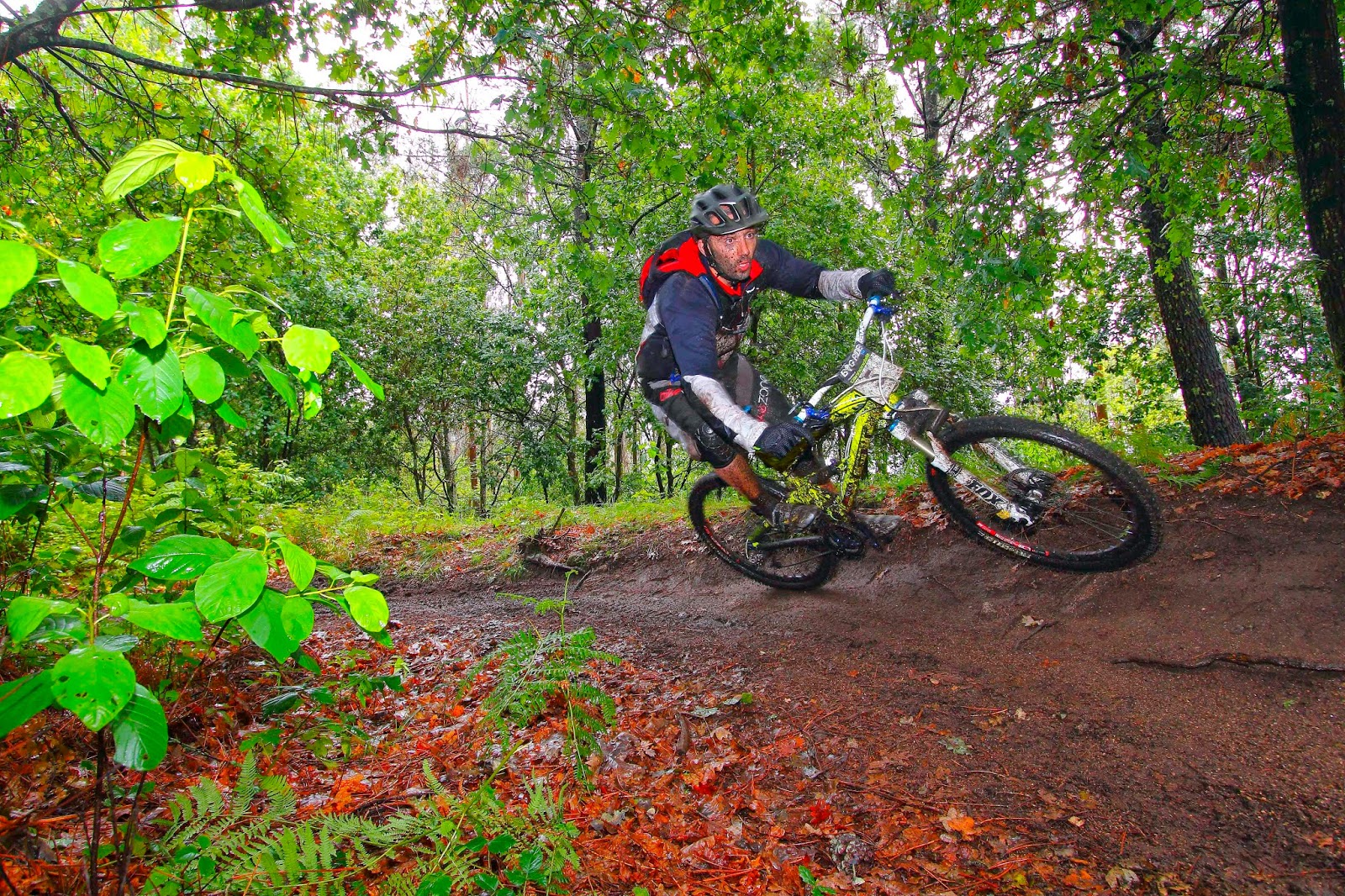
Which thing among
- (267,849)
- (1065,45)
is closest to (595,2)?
(1065,45)

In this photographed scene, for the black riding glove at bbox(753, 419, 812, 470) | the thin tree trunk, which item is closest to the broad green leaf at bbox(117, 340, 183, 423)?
the black riding glove at bbox(753, 419, 812, 470)

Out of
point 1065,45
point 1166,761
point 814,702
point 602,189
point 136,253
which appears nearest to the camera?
point 136,253

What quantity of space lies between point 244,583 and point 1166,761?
9.87 feet

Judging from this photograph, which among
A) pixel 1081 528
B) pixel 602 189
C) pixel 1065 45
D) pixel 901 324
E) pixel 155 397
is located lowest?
A: pixel 1081 528

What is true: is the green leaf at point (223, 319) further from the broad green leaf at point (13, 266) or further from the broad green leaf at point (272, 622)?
the broad green leaf at point (272, 622)

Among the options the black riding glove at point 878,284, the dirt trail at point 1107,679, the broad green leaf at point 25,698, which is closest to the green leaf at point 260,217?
the broad green leaf at point 25,698

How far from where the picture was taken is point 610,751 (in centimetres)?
281

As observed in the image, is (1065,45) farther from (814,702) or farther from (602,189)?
(602,189)

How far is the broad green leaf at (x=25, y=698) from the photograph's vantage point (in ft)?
3.24

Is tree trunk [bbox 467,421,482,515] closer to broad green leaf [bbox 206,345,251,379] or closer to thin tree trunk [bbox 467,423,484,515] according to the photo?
thin tree trunk [bbox 467,423,484,515]

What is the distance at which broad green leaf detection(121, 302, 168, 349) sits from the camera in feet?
3.38

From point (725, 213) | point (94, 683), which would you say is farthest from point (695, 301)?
point (94, 683)

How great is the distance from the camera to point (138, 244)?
3.53ft

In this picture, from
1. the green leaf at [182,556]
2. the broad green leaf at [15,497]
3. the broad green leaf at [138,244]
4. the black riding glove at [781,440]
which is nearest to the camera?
the broad green leaf at [138,244]
